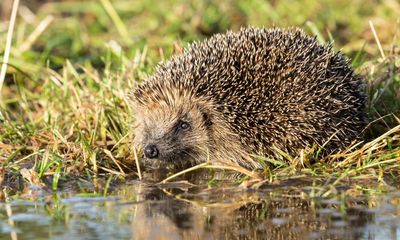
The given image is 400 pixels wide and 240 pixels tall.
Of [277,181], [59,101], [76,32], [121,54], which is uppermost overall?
[76,32]

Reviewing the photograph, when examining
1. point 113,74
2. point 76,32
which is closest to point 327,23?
point 76,32

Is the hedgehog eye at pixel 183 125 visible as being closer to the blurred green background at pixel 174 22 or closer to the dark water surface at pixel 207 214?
the dark water surface at pixel 207 214

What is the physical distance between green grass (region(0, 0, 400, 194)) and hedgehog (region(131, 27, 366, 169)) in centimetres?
26

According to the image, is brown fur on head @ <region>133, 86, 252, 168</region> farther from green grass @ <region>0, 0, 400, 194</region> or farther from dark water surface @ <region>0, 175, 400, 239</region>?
dark water surface @ <region>0, 175, 400, 239</region>

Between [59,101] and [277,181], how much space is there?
312 cm

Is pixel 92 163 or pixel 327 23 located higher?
pixel 327 23

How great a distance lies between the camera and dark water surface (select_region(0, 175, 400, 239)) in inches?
202

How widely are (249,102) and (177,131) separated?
0.77 m

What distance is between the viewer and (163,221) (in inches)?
215

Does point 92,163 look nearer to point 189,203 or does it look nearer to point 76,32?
point 189,203

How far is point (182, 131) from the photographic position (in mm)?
7609

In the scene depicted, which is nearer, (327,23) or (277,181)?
(277,181)

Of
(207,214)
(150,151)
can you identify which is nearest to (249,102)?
(150,151)

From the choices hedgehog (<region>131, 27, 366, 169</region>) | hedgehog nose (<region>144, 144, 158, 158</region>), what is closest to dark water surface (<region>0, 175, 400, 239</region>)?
hedgehog nose (<region>144, 144, 158, 158</region>)
